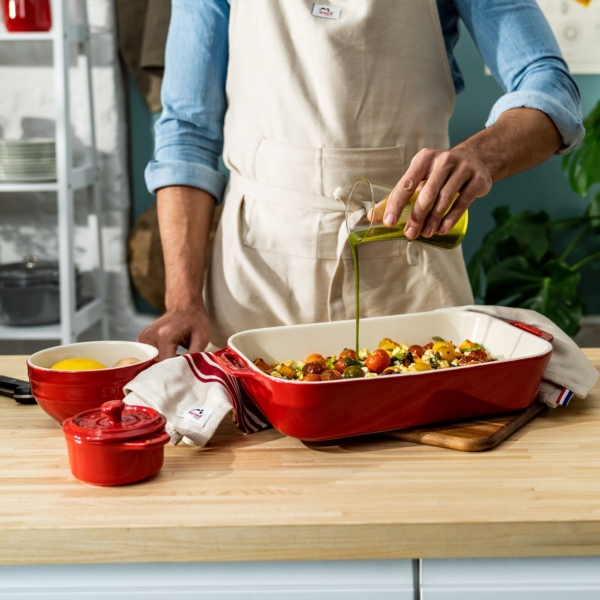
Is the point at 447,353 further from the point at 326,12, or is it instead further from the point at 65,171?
the point at 65,171

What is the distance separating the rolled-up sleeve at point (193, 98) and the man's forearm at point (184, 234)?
2 cm

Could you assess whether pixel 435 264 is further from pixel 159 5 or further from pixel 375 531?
pixel 159 5

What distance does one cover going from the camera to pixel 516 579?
0.74 meters

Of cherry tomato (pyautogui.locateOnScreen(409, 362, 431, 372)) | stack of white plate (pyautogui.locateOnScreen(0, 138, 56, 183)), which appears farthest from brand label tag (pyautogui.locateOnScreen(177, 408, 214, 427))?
stack of white plate (pyautogui.locateOnScreen(0, 138, 56, 183))

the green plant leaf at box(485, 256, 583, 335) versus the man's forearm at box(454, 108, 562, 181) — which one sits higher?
the man's forearm at box(454, 108, 562, 181)

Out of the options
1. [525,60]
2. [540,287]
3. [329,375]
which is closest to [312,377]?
[329,375]

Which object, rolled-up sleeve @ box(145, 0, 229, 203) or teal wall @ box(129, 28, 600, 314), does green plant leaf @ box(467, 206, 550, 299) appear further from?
rolled-up sleeve @ box(145, 0, 229, 203)

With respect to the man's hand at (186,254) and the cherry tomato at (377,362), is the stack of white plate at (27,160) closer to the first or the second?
the man's hand at (186,254)

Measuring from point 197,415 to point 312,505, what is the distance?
0.23 metres

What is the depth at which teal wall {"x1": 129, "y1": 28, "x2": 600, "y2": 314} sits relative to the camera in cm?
301

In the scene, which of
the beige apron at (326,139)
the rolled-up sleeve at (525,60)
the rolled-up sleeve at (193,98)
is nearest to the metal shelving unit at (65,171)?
the rolled-up sleeve at (193,98)

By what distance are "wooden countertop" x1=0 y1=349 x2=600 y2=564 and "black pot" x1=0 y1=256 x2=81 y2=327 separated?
75.0 inches

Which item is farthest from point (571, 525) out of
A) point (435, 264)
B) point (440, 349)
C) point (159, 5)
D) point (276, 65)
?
point (159, 5)

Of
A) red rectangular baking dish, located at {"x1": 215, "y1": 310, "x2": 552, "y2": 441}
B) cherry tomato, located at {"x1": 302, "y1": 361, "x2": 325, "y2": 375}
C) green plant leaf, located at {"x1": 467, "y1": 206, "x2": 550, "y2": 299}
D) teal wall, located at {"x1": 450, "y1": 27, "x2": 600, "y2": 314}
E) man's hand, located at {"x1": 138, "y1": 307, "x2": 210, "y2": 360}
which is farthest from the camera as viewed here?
teal wall, located at {"x1": 450, "y1": 27, "x2": 600, "y2": 314}
